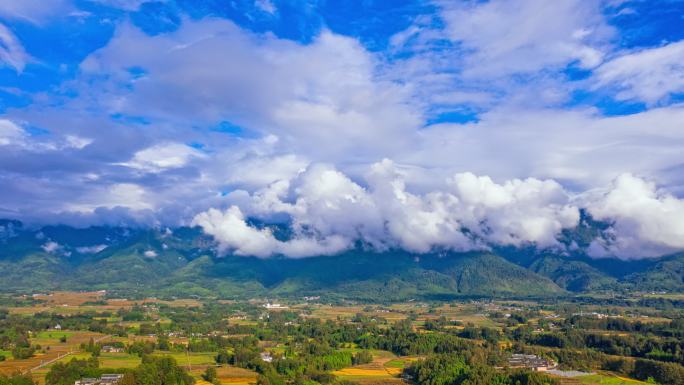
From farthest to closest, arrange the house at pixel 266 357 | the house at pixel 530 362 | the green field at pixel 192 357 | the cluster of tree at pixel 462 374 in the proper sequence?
the green field at pixel 192 357
the house at pixel 266 357
the house at pixel 530 362
the cluster of tree at pixel 462 374

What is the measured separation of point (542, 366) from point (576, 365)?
8377 mm

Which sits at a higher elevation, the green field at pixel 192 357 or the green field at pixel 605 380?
the green field at pixel 192 357

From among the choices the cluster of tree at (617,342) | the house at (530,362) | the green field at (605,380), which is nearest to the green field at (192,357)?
the house at (530,362)

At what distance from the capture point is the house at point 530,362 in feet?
368

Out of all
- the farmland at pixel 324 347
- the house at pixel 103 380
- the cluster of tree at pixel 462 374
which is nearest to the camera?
the cluster of tree at pixel 462 374

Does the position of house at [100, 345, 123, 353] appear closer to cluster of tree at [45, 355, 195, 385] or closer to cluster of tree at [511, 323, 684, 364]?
cluster of tree at [45, 355, 195, 385]

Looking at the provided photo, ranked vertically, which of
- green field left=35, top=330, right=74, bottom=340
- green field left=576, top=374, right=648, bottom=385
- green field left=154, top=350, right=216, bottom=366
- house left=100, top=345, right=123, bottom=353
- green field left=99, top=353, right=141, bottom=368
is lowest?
green field left=576, top=374, right=648, bottom=385

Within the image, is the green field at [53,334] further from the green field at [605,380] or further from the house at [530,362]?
the green field at [605,380]

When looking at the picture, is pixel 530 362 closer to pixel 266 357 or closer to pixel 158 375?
pixel 266 357

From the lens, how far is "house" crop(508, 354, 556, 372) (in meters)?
112

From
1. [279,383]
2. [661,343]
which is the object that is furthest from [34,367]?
[661,343]

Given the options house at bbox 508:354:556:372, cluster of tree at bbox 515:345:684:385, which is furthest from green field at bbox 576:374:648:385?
house at bbox 508:354:556:372

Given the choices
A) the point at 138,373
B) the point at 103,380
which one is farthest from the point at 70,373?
the point at 138,373

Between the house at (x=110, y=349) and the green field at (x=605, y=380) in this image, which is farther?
the house at (x=110, y=349)
